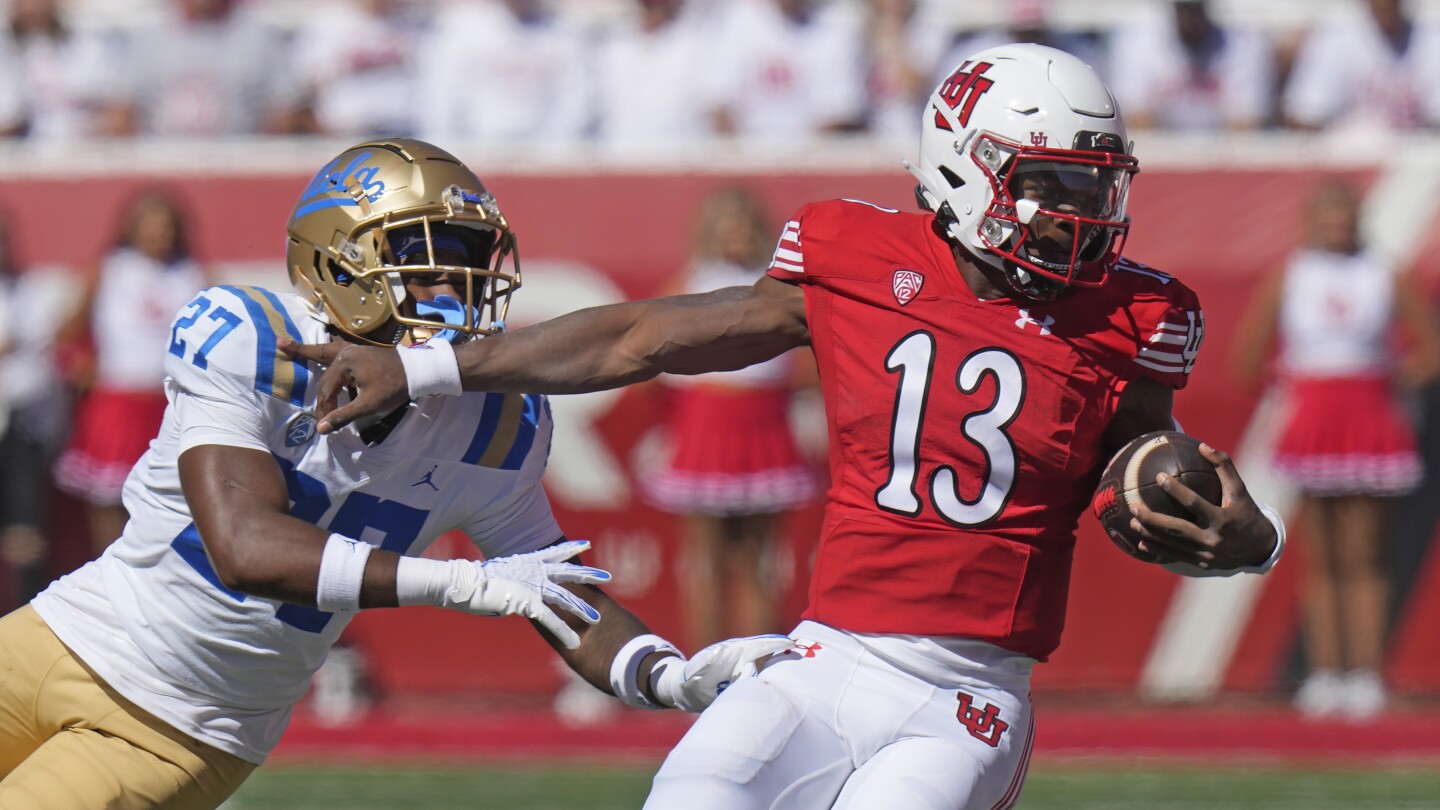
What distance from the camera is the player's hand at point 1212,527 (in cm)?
329

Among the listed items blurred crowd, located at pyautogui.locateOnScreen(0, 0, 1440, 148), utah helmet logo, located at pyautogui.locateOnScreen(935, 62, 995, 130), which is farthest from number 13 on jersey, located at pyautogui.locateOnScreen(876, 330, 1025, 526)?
blurred crowd, located at pyautogui.locateOnScreen(0, 0, 1440, 148)

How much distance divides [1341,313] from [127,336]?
193 inches

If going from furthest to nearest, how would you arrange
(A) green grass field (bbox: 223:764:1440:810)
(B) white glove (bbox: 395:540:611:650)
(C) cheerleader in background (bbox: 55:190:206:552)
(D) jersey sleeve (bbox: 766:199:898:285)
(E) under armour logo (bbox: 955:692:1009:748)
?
(C) cheerleader in background (bbox: 55:190:206:552) → (A) green grass field (bbox: 223:764:1440:810) → (D) jersey sleeve (bbox: 766:199:898:285) → (E) under armour logo (bbox: 955:692:1009:748) → (B) white glove (bbox: 395:540:611:650)

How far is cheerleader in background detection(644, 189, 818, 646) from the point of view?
25.4 ft

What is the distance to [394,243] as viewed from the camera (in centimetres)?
357

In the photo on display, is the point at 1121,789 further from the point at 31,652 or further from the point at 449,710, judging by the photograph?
the point at 31,652

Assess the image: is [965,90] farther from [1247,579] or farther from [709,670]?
[1247,579]

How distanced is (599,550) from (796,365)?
1115 millimetres

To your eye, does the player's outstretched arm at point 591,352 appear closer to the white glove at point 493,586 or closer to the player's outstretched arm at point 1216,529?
the white glove at point 493,586

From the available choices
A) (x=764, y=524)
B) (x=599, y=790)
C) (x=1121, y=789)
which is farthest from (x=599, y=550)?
(x=1121, y=789)

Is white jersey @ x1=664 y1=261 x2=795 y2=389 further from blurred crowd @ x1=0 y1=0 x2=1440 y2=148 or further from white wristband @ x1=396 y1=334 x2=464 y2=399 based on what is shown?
white wristband @ x1=396 y1=334 x2=464 y2=399

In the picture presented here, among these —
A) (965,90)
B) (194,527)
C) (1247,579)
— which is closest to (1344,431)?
(1247,579)

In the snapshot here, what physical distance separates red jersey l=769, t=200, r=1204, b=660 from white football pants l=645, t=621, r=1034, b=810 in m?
0.09

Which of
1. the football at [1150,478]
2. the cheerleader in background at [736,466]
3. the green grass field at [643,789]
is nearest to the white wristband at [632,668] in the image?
the football at [1150,478]
